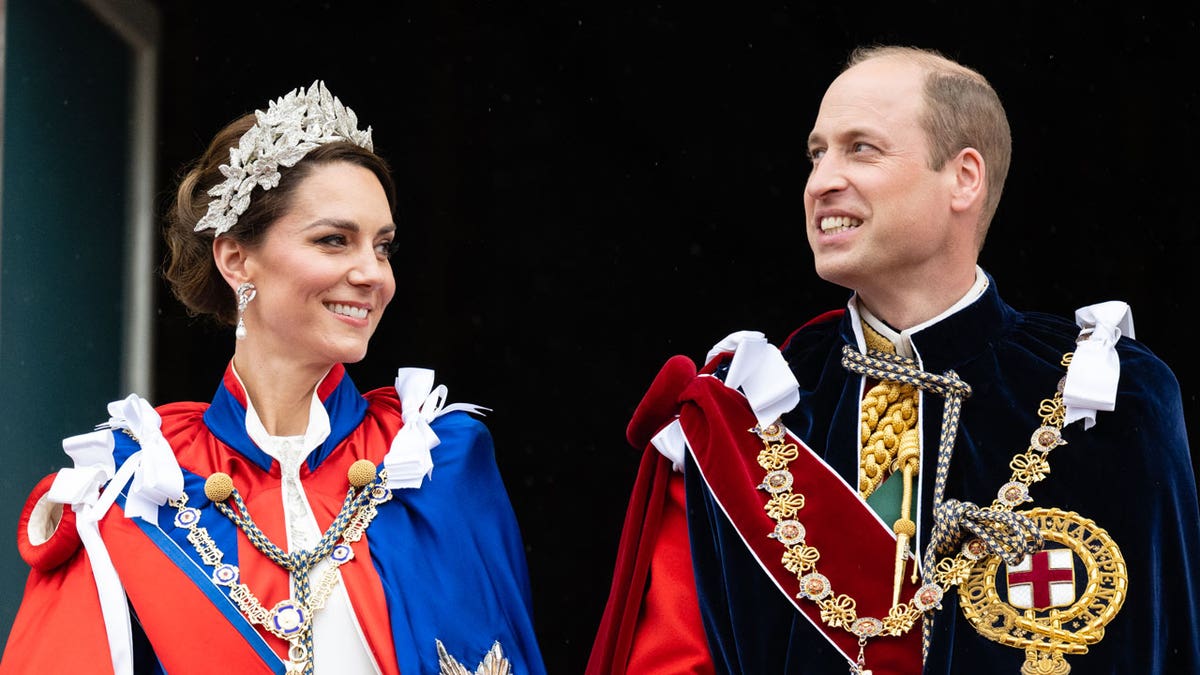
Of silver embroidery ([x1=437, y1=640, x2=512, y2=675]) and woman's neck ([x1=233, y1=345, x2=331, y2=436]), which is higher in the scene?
woman's neck ([x1=233, y1=345, x2=331, y2=436])

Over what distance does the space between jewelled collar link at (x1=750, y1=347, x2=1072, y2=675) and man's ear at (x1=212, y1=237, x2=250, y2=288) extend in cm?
121

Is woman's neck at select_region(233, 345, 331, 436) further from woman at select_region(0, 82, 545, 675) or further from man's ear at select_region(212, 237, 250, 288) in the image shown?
man's ear at select_region(212, 237, 250, 288)

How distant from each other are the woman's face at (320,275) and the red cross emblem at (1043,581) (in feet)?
4.64

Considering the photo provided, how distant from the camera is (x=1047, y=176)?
5.43 m

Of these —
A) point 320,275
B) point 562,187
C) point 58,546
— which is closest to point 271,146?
point 320,275

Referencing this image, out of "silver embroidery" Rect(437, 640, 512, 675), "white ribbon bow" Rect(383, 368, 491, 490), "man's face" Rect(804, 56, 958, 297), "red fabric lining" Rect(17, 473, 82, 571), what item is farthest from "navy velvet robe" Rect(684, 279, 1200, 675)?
"red fabric lining" Rect(17, 473, 82, 571)

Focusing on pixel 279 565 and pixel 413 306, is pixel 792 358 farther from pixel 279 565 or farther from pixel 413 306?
pixel 413 306

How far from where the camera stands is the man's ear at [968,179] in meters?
3.63

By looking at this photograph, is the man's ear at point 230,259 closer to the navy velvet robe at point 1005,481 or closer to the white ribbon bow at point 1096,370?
the navy velvet robe at point 1005,481

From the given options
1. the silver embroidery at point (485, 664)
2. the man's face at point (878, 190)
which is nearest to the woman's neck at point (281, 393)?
the silver embroidery at point (485, 664)

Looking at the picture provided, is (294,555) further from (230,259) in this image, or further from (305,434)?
(230,259)

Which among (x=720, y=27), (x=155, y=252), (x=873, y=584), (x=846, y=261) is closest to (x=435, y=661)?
(x=873, y=584)

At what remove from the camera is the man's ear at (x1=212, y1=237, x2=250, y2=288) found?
13.1ft

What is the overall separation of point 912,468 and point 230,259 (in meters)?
1.50
